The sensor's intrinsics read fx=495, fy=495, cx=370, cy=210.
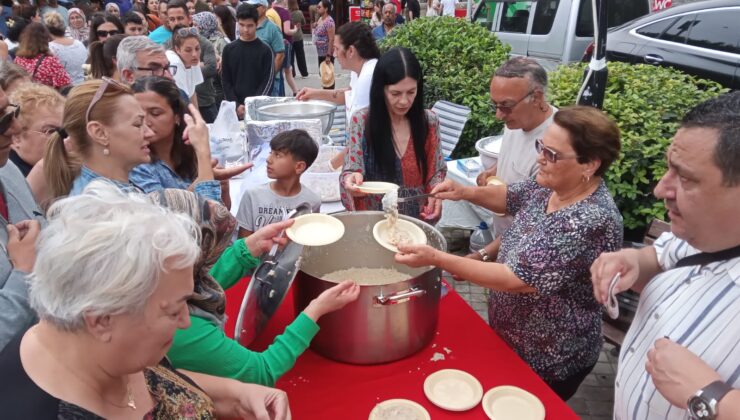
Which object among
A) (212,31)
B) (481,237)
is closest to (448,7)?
(212,31)

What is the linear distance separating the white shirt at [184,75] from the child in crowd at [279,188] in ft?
7.83

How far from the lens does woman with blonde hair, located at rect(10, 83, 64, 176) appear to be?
8.33ft

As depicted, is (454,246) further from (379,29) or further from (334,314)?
(379,29)

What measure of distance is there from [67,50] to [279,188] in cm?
439

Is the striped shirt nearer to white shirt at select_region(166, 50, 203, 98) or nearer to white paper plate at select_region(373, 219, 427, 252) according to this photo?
white paper plate at select_region(373, 219, 427, 252)

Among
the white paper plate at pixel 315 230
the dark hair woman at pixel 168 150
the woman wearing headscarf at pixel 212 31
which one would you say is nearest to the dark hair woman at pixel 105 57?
the dark hair woman at pixel 168 150

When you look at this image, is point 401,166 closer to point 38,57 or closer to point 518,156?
point 518,156

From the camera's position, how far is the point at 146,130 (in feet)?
7.43

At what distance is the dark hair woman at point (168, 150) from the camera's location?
2537mm

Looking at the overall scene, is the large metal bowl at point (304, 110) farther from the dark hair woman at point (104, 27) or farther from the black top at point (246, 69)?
the dark hair woman at point (104, 27)

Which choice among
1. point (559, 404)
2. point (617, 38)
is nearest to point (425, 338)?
point (559, 404)

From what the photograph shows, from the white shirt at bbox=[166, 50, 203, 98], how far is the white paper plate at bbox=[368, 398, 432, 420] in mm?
4010

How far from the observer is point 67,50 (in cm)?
566

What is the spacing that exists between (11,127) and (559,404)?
2.07m
